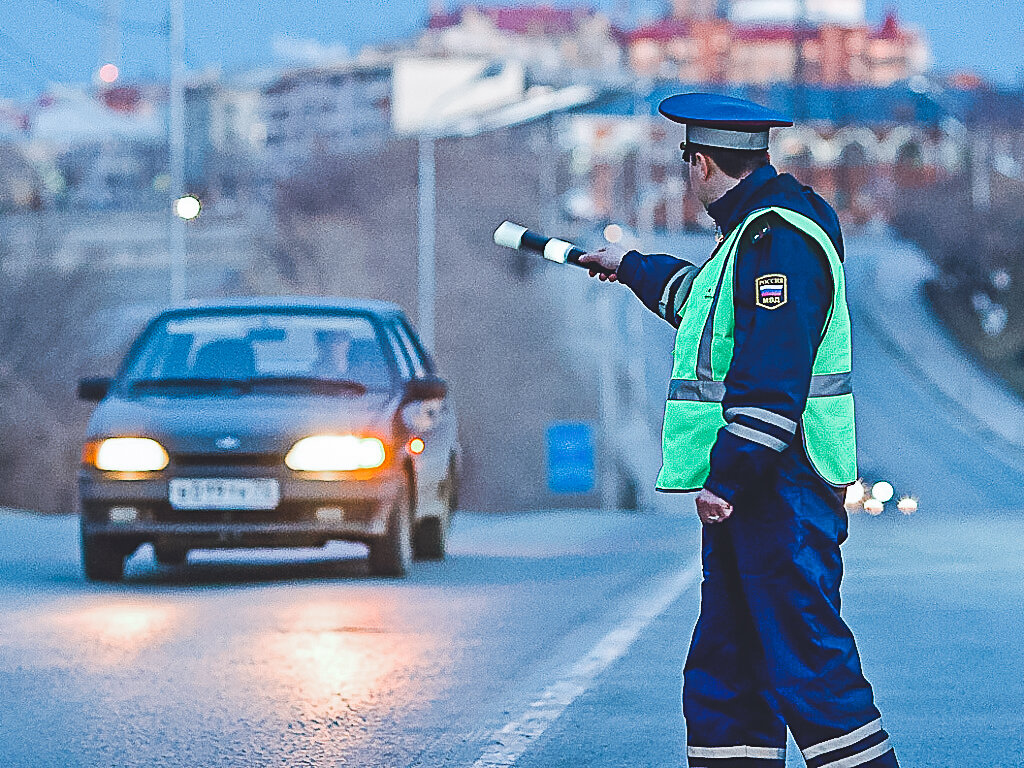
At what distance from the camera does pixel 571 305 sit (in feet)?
252

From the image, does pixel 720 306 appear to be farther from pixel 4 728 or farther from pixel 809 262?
pixel 4 728

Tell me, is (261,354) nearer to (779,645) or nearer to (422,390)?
(422,390)

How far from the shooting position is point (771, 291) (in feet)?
16.1

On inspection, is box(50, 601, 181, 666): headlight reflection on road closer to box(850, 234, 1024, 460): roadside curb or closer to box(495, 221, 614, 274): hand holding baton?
box(495, 221, 614, 274): hand holding baton

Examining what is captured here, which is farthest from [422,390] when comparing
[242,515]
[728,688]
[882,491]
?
[728,688]

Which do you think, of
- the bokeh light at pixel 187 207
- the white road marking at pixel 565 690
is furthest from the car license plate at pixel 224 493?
the bokeh light at pixel 187 207

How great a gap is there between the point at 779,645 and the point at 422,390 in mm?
8434

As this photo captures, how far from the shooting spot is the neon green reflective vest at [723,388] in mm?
4992

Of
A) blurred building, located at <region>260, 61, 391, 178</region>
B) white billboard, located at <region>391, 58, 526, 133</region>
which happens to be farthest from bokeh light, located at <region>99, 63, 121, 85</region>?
blurred building, located at <region>260, 61, 391, 178</region>

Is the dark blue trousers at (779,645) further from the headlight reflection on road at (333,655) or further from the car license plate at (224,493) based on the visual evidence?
the car license plate at (224,493)

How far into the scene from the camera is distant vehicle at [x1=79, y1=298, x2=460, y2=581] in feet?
40.1

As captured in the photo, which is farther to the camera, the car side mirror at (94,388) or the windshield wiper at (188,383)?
the car side mirror at (94,388)

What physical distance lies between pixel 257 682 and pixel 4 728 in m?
1.23

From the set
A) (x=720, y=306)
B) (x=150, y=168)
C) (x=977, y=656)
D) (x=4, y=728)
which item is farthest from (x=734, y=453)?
(x=150, y=168)
